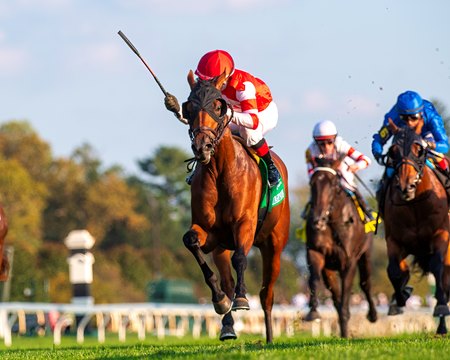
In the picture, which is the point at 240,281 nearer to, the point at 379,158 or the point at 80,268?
the point at 379,158

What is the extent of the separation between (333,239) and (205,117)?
4.95 metres

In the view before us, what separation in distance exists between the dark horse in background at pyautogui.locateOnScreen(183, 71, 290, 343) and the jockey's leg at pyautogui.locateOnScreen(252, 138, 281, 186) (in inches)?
6.6

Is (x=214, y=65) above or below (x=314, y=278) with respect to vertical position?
above

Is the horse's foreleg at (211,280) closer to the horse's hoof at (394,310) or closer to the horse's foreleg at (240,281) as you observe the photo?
the horse's foreleg at (240,281)

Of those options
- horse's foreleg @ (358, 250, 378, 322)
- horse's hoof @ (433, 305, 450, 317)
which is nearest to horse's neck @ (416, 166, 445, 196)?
horse's hoof @ (433, 305, 450, 317)

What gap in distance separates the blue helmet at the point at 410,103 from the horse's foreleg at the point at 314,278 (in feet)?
8.33

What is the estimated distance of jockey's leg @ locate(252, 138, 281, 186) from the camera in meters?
9.38

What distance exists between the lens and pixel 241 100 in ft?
30.2

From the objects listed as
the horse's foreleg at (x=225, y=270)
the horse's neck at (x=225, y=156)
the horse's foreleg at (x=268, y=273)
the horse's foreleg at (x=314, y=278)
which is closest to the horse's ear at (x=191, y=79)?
the horse's neck at (x=225, y=156)

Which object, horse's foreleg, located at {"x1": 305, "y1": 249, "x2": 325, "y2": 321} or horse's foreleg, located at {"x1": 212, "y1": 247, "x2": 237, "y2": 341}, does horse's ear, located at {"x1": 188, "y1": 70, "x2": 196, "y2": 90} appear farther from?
horse's foreleg, located at {"x1": 305, "y1": 249, "x2": 325, "y2": 321}

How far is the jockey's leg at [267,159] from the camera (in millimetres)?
9383

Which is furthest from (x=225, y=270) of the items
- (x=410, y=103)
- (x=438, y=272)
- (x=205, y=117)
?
(x=410, y=103)

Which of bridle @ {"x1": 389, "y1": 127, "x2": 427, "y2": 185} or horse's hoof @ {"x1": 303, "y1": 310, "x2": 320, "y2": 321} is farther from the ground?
bridle @ {"x1": 389, "y1": 127, "x2": 427, "y2": 185}

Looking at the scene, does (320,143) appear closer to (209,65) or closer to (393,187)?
(393,187)
